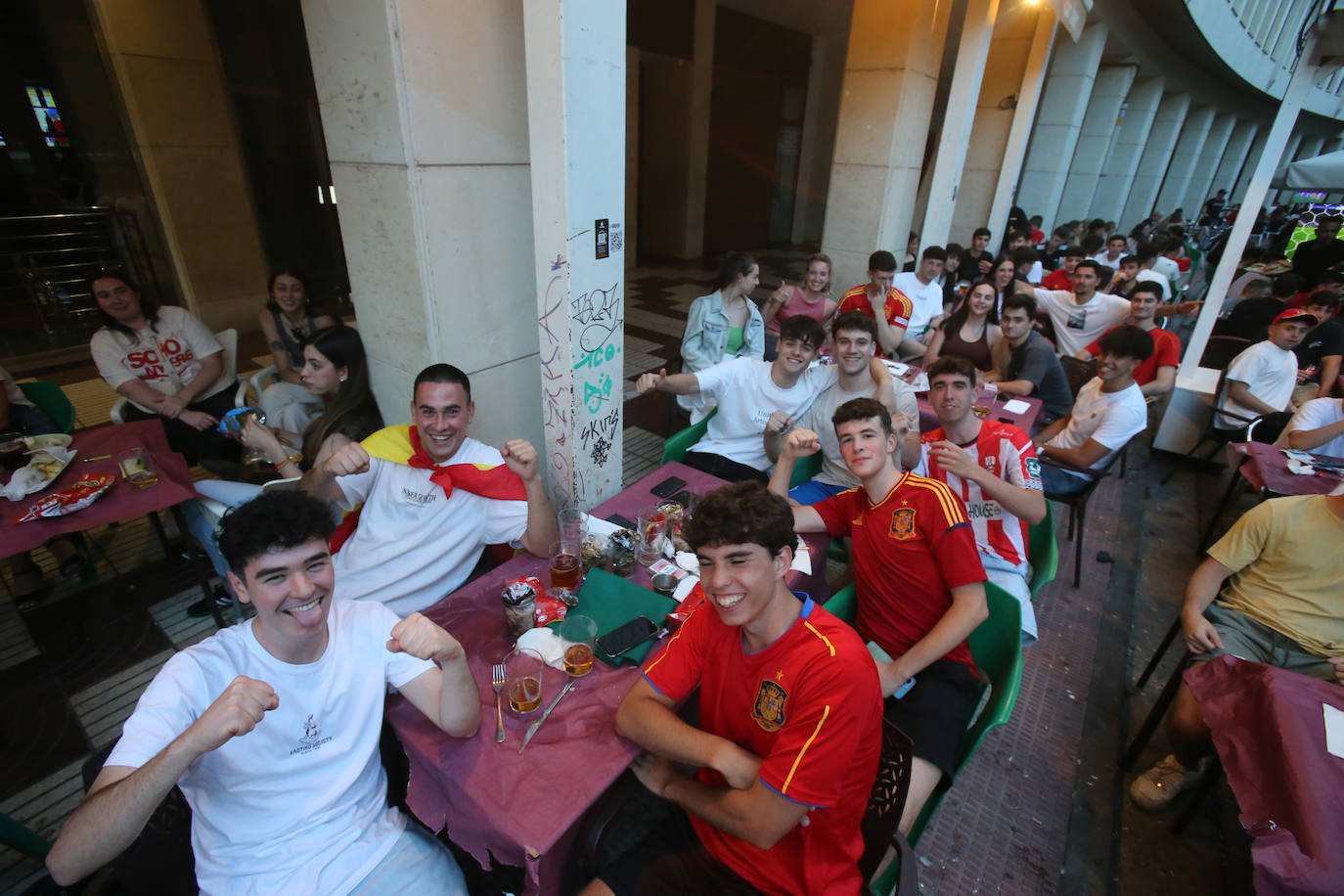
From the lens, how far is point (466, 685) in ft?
5.82

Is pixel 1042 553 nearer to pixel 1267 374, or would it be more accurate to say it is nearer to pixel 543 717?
pixel 543 717

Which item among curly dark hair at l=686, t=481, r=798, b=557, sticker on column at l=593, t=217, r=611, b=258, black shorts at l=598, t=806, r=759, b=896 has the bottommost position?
black shorts at l=598, t=806, r=759, b=896

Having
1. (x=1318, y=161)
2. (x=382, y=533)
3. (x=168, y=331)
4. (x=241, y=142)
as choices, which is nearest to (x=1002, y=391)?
(x=382, y=533)

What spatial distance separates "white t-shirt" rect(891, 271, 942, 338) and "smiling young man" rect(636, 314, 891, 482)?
2.69 metres

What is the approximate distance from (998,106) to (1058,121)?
319 cm

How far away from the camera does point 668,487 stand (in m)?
3.14

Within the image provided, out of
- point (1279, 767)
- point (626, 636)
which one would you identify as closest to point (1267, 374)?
point (1279, 767)

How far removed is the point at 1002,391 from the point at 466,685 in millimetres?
4539

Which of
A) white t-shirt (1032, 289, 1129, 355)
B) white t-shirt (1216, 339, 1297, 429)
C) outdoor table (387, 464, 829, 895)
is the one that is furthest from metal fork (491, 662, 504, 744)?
white t-shirt (1032, 289, 1129, 355)

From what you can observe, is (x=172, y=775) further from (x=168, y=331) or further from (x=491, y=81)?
(x=168, y=331)

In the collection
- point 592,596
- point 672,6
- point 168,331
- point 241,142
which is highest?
point 672,6

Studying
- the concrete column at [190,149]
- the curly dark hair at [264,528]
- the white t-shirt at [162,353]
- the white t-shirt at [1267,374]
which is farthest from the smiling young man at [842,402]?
the concrete column at [190,149]

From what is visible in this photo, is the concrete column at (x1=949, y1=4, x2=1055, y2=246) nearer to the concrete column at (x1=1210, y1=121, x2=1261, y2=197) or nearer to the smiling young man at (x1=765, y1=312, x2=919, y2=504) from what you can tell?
the smiling young man at (x1=765, y1=312, x2=919, y2=504)

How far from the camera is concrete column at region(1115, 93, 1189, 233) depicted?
62.6 feet
